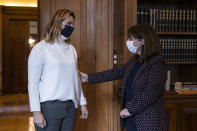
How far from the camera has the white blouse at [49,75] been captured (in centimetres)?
175

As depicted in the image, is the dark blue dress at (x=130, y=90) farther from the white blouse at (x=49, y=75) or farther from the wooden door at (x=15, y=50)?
the wooden door at (x=15, y=50)

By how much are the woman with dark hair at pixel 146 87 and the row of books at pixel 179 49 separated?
1.18 m

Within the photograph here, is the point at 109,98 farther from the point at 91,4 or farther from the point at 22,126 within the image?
the point at 22,126

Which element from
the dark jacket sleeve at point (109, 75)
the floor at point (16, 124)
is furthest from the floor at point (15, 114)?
the dark jacket sleeve at point (109, 75)

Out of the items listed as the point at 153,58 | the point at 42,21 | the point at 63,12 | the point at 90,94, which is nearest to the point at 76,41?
the point at 42,21

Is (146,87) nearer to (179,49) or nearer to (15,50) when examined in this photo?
(179,49)

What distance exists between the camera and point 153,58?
184 cm

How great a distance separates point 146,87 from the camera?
1814 mm

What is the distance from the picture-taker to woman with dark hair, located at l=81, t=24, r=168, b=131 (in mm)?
1803

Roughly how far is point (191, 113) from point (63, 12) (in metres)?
1.73

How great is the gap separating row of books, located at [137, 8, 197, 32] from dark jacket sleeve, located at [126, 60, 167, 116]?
122cm

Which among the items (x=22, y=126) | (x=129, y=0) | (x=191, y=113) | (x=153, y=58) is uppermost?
(x=129, y=0)

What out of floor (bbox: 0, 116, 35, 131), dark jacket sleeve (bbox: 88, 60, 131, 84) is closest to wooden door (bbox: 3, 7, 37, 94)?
floor (bbox: 0, 116, 35, 131)

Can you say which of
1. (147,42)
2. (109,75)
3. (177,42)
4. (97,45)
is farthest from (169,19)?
(147,42)
